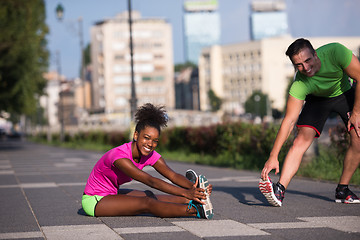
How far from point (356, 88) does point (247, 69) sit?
148 metres

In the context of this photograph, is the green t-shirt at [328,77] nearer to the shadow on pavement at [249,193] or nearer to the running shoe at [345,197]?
the running shoe at [345,197]

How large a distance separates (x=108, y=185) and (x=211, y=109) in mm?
145280

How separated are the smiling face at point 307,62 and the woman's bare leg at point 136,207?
6.44ft

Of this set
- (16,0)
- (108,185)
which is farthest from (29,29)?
(108,185)

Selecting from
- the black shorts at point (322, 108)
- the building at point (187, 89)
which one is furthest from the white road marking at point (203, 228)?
the building at point (187, 89)

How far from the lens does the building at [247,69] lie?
150500 millimetres

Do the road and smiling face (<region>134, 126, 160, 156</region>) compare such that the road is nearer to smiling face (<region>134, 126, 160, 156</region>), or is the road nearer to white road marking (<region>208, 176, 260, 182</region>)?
smiling face (<region>134, 126, 160, 156</region>)

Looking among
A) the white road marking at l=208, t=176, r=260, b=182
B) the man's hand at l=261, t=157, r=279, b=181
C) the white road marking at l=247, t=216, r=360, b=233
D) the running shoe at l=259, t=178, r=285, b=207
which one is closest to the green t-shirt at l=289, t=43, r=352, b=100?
the man's hand at l=261, t=157, r=279, b=181

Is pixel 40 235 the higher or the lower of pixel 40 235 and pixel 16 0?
the lower

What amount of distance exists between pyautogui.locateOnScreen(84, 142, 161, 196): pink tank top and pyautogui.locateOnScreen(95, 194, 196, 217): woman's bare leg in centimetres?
11

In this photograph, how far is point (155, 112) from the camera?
21.3 feet

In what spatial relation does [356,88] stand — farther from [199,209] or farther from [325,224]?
[199,209]

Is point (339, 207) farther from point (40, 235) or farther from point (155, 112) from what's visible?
point (40, 235)

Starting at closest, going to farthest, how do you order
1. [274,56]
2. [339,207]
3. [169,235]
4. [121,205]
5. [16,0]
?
1. [169,235]
2. [121,205]
3. [339,207]
4. [16,0]
5. [274,56]
